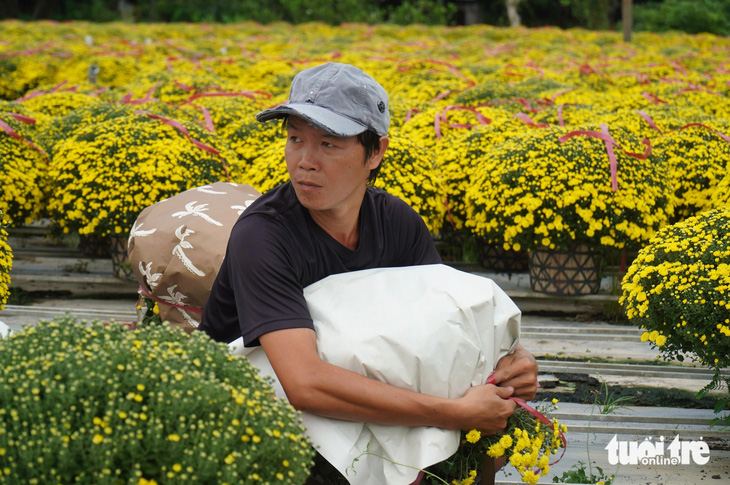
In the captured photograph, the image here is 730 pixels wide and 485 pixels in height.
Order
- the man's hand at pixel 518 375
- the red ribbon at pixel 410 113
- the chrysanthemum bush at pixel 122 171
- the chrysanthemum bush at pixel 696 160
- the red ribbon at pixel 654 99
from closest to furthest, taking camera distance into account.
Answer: the man's hand at pixel 518 375 → the chrysanthemum bush at pixel 122 171 → the chrysanthemum bush at pixel 696 160 → the red ribbon at pixel 410 113 → the red ribbon at pixel 654 99

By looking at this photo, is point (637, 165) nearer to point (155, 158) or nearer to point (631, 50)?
point (155, 158)

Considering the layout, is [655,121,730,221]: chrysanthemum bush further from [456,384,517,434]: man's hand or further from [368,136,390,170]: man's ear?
[456,384,517,434]: man's hand

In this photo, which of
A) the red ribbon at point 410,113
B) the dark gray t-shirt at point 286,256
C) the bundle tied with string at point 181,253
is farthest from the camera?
the red ribbon at point 410,113

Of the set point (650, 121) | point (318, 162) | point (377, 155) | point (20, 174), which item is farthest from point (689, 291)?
point (20, 174)

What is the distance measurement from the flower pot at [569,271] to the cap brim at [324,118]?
8.20 feet

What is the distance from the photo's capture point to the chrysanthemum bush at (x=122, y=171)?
13.9 ft

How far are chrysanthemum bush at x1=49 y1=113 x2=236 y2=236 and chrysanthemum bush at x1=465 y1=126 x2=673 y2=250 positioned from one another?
1.55 metres

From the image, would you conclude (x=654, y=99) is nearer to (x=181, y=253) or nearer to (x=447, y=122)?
(x=447, y=122)

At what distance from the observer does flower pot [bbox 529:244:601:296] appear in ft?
14.3

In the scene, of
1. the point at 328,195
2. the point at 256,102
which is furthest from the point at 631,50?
the point at 328,195

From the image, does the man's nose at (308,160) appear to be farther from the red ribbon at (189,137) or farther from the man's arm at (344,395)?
the red ribbon at (189,137)

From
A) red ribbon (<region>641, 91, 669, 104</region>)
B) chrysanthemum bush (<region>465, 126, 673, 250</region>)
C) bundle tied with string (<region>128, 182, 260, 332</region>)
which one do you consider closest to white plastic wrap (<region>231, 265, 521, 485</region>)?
bundle tied with string (<region>128, 182, 260, 332</region>)

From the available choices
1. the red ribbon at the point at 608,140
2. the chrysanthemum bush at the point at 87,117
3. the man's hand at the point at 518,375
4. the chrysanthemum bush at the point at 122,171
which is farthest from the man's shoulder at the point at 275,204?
the chrysanthemum bush at the point at 87,117

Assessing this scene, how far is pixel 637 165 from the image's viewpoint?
14.1 feet
